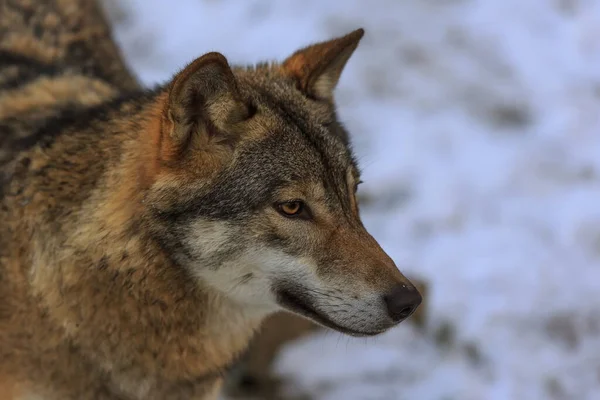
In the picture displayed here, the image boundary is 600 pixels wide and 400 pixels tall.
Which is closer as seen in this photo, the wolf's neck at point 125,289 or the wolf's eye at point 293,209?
the wolf's eye at point 293,209

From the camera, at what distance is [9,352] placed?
2.87 metres

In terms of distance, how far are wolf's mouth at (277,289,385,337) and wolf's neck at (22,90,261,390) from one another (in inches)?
9.7

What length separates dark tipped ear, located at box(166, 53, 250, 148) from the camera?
2.32 metres

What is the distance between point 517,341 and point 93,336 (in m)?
2.66

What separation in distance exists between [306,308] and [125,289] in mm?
690

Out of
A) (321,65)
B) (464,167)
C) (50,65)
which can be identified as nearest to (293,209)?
(321,65)

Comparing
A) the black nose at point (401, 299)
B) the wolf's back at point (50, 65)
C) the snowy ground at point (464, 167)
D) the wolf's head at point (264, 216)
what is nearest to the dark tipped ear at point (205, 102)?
the wolf's head at point (264, 216)

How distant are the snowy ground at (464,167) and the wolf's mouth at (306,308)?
166 centimetres

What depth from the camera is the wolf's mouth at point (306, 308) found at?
2635 mm

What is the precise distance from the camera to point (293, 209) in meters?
2.57

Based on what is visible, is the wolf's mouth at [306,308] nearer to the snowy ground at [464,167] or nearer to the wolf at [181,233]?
the wolf at [181,233]

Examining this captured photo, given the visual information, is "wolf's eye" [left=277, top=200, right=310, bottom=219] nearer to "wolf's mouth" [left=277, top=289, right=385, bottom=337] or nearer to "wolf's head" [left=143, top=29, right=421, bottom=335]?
"wolf's head" [left=143, top=29, right=421, bottom=335]

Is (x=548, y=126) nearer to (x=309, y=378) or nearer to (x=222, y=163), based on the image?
(x=309, y=378)

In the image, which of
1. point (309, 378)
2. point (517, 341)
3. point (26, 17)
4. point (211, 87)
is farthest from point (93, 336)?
point (517, 341)
